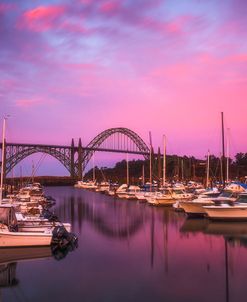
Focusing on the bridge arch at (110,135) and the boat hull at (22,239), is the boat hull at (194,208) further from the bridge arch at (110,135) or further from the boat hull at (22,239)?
the bridge arch at (110,135)

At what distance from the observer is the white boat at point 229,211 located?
2991 cm

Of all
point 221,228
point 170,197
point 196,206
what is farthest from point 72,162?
point 221,228

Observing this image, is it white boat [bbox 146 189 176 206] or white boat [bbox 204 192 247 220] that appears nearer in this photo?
white boat [bbox 204 192 247 220]

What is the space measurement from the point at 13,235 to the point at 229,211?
15935 millimetres

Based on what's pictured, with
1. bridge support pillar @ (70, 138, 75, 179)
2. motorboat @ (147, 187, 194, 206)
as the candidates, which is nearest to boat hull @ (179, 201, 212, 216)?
motorboat @ (147, 187, 194, 206)

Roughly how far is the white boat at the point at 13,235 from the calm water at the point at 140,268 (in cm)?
45

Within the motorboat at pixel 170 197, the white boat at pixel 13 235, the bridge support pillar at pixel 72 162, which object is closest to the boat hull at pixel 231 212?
the motorboat at pixel 170 197

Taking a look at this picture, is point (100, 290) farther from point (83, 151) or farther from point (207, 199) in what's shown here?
point (83, 151)

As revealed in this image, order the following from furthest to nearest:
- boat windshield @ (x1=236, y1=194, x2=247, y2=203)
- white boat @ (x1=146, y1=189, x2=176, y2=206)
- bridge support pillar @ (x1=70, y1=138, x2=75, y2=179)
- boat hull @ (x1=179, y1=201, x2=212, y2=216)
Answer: bridge support pillar @ (x1=70, y1=138, x2=75, y2=179)
white boat @ (x1=146, y1=189, x2=176, y2=206)
boat hull @ (x1=179, y1=201, x2=212, y2=216)
boat windshield @ (x1=236, y1=194, x2=247, y2=203)

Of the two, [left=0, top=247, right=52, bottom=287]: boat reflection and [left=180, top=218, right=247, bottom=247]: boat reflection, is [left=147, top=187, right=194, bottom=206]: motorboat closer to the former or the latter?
[left=180, top=218, right=247, bottom=247]: boat reflection

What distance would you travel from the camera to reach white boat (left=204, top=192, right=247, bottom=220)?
29.9 meters

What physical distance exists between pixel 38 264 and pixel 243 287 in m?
8.13

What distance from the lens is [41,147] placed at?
115750 millimetres

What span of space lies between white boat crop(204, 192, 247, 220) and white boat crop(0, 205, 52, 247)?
13.7 metres
